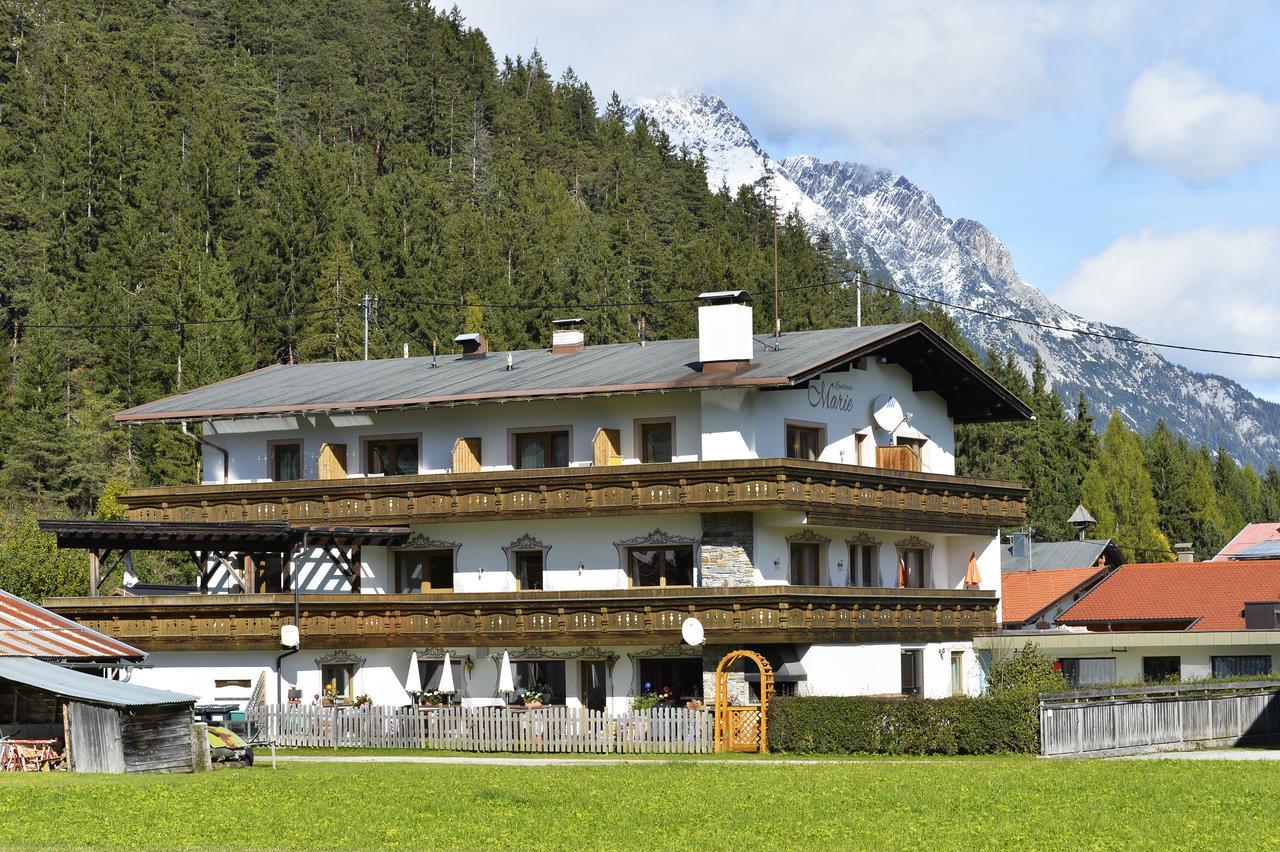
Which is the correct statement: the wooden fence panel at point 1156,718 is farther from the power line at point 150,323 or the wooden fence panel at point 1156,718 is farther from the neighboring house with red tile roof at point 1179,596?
the power line at point 150,323

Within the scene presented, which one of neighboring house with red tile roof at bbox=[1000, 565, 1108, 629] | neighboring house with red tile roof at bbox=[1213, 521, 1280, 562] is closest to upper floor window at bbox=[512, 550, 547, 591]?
neighboring house with red tile roof at bbox=[1000, 565, 1108, 629]

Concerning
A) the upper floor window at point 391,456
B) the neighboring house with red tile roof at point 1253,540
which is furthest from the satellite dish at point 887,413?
the neighboring house with red tile roof at point 1253,540

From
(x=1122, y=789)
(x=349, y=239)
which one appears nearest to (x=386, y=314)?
(x=349, y=239)

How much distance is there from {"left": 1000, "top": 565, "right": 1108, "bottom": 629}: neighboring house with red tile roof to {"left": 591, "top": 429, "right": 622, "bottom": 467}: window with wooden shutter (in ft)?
88.3

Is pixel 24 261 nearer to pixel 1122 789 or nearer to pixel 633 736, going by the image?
pixel 633 736

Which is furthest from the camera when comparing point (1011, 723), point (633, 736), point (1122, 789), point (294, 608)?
point (294, 608)

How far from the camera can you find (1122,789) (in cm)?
2723

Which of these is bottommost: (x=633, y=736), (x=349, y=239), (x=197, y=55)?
(x=633, y=736)

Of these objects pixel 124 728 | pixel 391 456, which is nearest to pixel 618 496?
pixel 391 456

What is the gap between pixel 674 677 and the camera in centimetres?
4681

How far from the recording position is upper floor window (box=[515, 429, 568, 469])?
50.5 metres

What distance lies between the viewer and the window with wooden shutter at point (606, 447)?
4856 centimetres

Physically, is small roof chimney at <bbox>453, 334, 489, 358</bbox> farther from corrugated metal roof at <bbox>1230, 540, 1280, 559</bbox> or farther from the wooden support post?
corrugated metal roof at <bbox>1230, 540, 1280, 559</bbox>

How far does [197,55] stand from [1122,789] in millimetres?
117140
